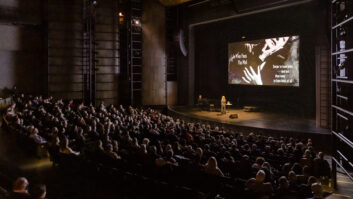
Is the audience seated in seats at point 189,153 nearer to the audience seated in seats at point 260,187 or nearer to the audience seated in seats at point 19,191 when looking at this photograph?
the audience seated in seats at point 260,187

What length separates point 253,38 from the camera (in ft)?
71.9

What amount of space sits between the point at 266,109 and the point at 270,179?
1628 cm

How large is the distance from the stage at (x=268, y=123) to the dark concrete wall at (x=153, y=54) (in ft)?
7.71

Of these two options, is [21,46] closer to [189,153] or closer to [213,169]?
[189,153]

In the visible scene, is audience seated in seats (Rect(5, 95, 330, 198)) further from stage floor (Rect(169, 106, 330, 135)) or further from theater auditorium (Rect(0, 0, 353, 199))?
stage floor (Rect(169, 106, 330, 135))

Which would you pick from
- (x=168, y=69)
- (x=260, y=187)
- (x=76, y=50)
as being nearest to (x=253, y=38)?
(x=168, y=69)

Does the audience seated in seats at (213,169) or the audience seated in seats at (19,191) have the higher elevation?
the audience seated in seats at (19,191)

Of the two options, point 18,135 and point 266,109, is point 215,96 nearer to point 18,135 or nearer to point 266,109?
point 266,109

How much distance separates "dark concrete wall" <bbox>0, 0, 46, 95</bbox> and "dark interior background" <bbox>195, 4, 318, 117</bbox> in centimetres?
1185

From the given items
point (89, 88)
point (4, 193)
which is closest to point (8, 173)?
point (4, 193)

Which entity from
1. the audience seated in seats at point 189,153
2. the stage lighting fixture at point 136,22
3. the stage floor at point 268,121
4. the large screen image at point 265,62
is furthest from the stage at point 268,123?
the stage lighting fixture at point 136,22

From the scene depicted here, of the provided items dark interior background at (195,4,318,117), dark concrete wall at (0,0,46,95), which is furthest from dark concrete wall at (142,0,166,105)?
dark concrete wall at (0,0,46,95)

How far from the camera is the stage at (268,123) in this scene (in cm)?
1367

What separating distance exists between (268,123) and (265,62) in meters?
5.55
